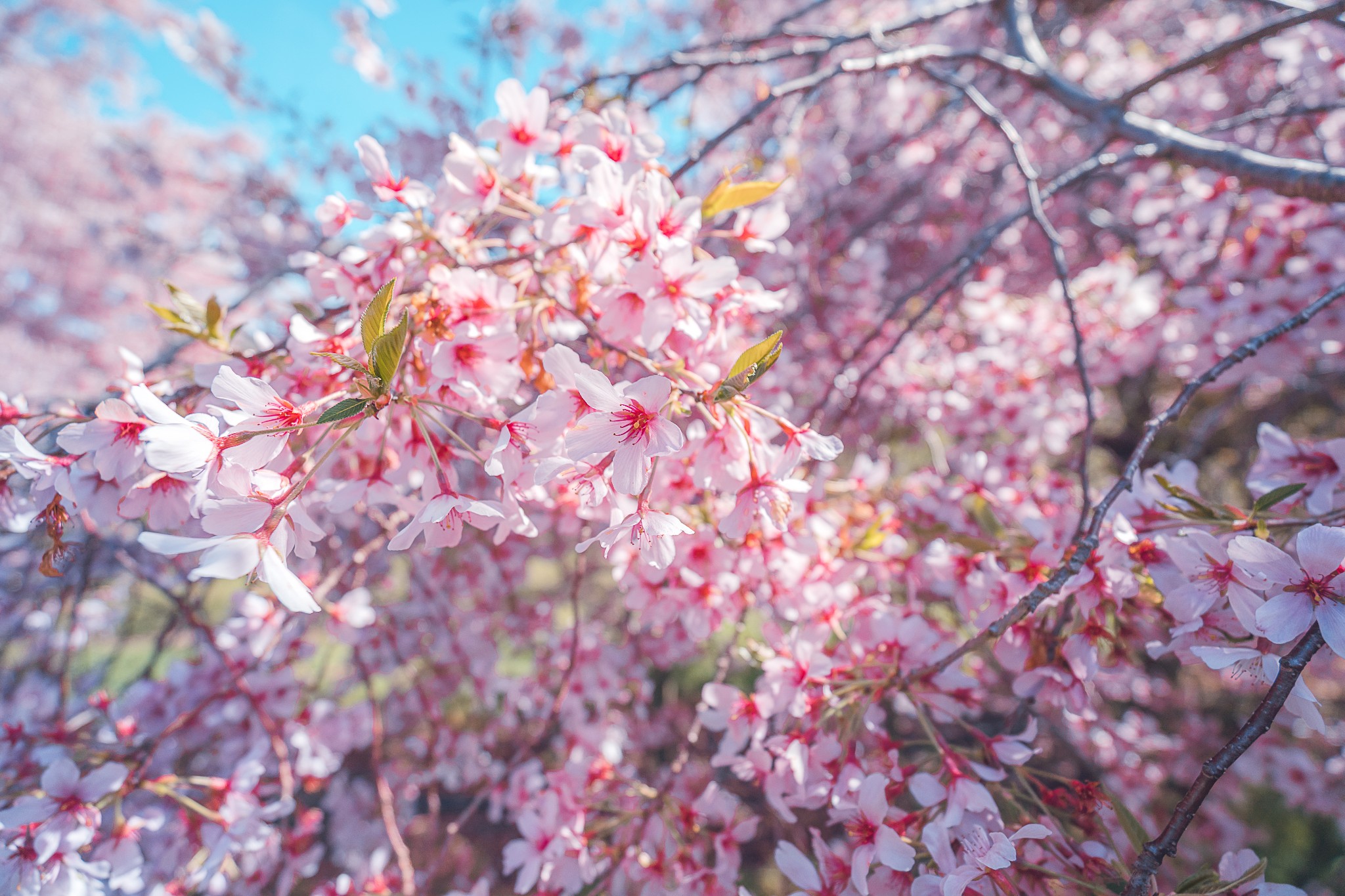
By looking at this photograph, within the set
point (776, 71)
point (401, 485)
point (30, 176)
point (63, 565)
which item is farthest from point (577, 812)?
point (30, 176)

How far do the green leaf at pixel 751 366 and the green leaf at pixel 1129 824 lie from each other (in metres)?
0.83

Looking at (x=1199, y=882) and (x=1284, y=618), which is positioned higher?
(x=1284, y=618)

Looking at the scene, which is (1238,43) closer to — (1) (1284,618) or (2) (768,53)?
(2) (768,53)

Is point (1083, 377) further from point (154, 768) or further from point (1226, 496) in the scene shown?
point (1226, 496)

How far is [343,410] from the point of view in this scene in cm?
66

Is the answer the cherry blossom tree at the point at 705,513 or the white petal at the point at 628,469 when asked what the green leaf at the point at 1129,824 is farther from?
the white petal at the point at 628,469

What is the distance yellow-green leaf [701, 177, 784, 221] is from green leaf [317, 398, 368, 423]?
2.03 ft

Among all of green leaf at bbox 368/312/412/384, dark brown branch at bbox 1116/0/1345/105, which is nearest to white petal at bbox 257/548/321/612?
green leaf at bbox 368/312/412/384

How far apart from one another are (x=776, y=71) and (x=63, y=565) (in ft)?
14.6

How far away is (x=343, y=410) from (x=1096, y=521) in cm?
103

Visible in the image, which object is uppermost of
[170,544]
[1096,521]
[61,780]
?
[1096,521]

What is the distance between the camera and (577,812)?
1.34 metres

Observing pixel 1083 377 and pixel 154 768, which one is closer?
pixel 1083 377

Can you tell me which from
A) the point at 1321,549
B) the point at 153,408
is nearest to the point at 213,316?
the point at 153,408
